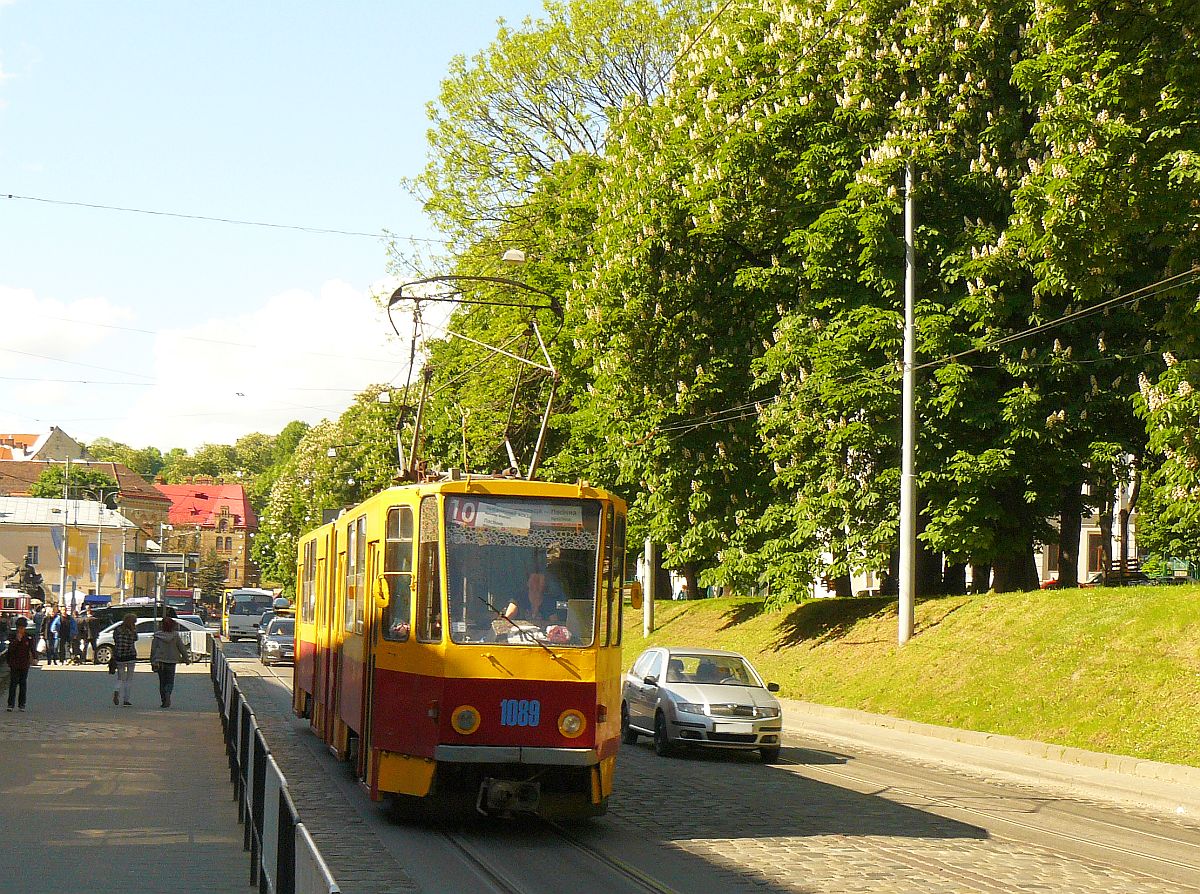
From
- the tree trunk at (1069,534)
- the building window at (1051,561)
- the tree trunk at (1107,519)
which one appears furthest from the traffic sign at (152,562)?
the building window at (1051,561)

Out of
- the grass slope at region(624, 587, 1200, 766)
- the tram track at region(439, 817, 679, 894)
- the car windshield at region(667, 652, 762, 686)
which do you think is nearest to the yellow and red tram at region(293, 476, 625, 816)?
the tram track at region(439, 817, 679, 894)

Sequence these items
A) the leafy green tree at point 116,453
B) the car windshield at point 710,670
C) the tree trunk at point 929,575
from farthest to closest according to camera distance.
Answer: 1. the leafy green tree at point 116,453
2. the tree trunk at point 929,575
3. the car windshield at point 710,670

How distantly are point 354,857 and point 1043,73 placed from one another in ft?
59.3

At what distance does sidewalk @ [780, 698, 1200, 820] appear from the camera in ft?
60.0

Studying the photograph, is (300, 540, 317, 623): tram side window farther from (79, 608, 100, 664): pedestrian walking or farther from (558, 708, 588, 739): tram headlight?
(79, 608, 100, 664): pedestrian walking

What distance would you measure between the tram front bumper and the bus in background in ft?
222

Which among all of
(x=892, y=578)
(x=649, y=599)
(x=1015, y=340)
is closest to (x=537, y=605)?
(x=1015, y=340)

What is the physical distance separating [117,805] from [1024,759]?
13.2m

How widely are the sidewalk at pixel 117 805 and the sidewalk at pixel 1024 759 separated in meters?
10.1

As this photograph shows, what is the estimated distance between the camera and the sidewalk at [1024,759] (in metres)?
18.3

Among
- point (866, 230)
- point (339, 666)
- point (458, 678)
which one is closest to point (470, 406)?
point (866, 230)

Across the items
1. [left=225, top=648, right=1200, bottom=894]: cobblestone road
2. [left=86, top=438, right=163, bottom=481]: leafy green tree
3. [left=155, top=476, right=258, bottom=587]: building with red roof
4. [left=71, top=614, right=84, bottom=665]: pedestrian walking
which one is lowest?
[left=71, top=614, right=84, bottom=665]: pedestrian walking

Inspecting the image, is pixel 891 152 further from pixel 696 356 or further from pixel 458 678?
pixel 458 678

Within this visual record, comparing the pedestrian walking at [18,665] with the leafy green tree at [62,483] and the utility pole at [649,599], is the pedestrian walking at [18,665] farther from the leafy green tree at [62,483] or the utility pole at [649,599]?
the leafy green tree at [62,483]
